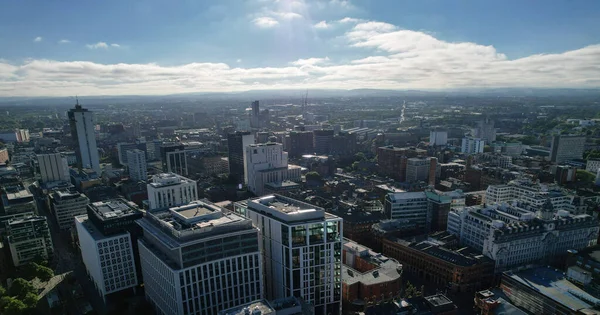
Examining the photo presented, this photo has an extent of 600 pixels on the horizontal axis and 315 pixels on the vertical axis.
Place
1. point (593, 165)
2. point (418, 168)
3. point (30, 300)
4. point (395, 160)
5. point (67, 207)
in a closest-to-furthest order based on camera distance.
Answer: point (30, 300), point (67, 207), point (418, 168), point (395, 160), point (593, 165)

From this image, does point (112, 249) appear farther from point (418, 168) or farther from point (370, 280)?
point (418, 168)

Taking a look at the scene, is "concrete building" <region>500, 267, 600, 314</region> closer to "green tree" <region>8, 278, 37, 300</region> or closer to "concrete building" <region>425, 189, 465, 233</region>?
"concrete building" <region>425, 189, 465, 233</region>

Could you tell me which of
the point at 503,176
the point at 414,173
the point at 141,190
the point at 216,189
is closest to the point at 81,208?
the point at 141,190

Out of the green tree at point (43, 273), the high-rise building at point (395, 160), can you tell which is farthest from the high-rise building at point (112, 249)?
the high-rise building at point (395, 160)

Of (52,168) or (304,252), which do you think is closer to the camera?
(304,252)

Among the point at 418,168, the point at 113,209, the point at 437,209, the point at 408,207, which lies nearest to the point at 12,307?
the point at 113,209

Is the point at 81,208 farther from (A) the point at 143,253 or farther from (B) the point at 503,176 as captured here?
(B) the point at 503,176
